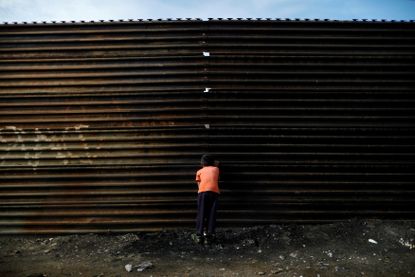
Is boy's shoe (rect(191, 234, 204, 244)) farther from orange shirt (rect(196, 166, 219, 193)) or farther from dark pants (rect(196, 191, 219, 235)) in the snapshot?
orange shirt (rect(196, 166, 219, 193))

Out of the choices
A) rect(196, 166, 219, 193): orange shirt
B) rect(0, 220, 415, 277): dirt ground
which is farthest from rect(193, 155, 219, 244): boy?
rect(0, 220, 415, 277): dirt ground

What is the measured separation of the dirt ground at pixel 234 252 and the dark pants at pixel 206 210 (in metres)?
0.30

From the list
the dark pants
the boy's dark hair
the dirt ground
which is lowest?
the dirt ground

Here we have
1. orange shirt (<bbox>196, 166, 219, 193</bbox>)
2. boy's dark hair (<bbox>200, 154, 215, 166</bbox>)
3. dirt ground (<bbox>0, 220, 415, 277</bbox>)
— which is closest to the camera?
dirt ground (<bbox>0, 220, 415, 277</bbox>)

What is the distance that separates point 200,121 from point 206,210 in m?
1.58

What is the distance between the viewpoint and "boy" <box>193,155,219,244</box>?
5316 mm

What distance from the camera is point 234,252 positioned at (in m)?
5.14

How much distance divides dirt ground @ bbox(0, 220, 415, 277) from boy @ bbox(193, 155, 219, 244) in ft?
0.75

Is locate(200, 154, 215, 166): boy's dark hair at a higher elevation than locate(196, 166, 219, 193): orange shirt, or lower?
higher

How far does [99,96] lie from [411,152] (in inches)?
225

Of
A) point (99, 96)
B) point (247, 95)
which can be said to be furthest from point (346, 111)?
point (99, 96)

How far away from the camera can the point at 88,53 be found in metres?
6.02

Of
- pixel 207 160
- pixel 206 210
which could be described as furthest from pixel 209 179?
pixel 206 210

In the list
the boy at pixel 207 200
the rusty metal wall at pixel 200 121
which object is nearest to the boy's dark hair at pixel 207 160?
the boy at pixel 207 200
